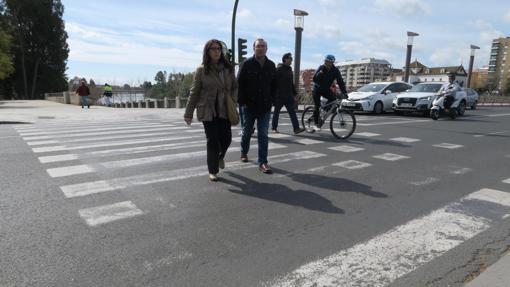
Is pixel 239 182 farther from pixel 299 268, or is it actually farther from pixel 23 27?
pixel 23 27

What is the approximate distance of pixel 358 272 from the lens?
2795 mm

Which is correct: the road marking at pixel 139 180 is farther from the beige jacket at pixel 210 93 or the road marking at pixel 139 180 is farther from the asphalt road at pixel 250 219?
the beige jacket at pixel 210 93

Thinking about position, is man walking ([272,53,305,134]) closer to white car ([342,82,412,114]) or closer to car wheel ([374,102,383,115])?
white car ([342,82,412,114])

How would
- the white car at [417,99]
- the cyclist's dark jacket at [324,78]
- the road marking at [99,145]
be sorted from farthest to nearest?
the white car at [417,99]
the cyclist's dark jacket at [324,78]
the road marking at [99,145]

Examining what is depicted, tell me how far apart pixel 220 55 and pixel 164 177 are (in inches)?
72.5

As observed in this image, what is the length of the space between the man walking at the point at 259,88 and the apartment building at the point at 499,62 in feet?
465

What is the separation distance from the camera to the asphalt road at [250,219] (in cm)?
278

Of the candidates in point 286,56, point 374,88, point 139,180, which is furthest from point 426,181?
point 374,88

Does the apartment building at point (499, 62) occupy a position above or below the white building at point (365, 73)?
above

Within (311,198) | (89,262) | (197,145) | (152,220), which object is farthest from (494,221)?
(197,145)

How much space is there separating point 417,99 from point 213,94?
14060 mm

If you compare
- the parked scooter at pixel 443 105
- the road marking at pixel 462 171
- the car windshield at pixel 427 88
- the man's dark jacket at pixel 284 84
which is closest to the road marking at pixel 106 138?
the man's dark jacket at pixel 284 84

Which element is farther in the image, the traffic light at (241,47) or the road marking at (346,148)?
the traffic light at (241,47)

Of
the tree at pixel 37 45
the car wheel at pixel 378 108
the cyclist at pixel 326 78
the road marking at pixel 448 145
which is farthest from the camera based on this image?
the tree at pixel 37 45
